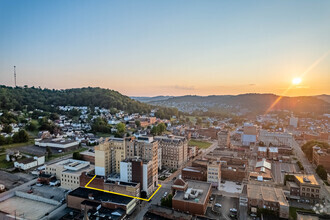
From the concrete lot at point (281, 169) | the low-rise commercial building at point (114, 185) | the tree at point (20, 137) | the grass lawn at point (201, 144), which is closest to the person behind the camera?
the low-rise commercial building at point (114, 185)

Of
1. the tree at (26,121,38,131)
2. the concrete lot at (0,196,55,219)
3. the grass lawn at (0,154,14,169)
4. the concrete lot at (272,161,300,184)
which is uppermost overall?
the tree at (26,121,38,131)

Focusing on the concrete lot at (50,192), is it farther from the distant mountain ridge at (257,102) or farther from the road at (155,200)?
the distant mountain ridge at (257,102)

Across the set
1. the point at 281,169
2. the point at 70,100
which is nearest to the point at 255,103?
the point at 70,100

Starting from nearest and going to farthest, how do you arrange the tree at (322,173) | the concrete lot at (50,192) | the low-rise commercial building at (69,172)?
the concrete lot at (50,192), the low-rise commercial building at (69,172), the tree at (322,173)

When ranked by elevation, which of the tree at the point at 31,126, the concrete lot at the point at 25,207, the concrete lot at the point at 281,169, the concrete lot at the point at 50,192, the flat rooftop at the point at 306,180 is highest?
the tree at the point at 31,126

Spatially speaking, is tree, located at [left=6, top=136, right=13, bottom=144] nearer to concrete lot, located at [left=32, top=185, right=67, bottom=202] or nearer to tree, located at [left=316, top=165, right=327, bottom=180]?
concrete lot, located at [left=32, top=185, right=67, bottom=202]

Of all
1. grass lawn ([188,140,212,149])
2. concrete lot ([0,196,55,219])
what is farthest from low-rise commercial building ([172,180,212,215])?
grass lawn ([188,140,212,149])

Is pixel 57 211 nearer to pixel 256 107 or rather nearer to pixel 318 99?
pixel 318 99

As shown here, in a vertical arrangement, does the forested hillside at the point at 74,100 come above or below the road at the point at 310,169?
above

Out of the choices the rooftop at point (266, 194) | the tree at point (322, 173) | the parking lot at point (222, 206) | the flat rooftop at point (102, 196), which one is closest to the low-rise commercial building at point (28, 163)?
the flat rooftop at point (102, 196)
